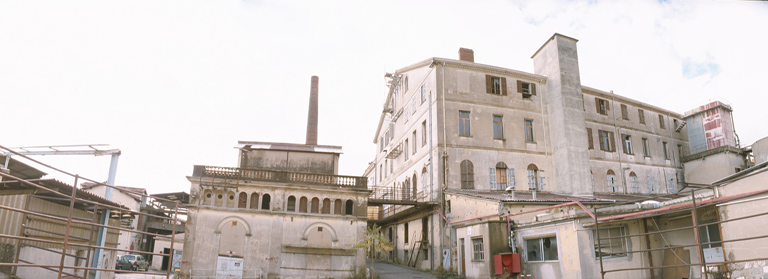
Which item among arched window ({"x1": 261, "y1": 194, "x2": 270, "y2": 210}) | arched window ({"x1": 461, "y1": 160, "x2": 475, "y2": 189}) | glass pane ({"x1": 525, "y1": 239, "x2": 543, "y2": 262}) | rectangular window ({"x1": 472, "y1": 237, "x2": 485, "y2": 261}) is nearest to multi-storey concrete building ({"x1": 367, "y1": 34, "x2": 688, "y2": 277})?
arched window ({"x1": 461, "y1": 160, "x2": 475, "y2": 189})

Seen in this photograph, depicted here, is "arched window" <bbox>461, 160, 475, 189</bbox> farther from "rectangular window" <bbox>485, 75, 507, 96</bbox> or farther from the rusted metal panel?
the rusted metal panel

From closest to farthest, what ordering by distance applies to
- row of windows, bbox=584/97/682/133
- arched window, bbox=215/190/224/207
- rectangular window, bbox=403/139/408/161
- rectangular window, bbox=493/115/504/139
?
arched window, bbox=215/190/224/207 → rectangular window, bbox=493/115/504/139 → row of windows, bbox=584/97/682/133 → rectangular window, bbox=403/139/408/161

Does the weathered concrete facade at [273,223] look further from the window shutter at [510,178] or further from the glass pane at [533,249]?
the glass pane at [533,249]

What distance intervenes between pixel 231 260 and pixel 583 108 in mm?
26589

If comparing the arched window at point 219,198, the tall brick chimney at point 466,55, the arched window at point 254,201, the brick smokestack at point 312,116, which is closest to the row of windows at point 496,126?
the tall brick chimney at point 466,55

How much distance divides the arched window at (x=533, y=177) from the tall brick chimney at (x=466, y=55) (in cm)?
903

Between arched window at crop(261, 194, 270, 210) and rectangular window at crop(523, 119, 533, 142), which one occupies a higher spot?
rectangular window at crop(523, 119, 533, 142)

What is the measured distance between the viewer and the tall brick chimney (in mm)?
35219

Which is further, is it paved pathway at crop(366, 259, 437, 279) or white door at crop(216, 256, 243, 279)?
paved pathway at crop(366, 259, 437, 279)

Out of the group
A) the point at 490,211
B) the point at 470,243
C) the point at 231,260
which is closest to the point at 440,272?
the point at 470,243

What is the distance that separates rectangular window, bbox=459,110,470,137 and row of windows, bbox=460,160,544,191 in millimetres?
2008

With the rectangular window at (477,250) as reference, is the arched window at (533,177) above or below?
above

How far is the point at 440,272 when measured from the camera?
27.3 m

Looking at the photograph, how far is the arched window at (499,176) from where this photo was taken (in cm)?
3164
